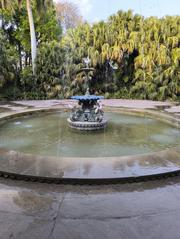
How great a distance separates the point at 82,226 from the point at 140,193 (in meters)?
1.23

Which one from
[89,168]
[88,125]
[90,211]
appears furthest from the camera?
[88,125]

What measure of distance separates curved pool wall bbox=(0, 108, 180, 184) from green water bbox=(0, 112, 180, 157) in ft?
4.09

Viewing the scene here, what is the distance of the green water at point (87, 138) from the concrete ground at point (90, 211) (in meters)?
2.11

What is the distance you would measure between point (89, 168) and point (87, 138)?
329 cm

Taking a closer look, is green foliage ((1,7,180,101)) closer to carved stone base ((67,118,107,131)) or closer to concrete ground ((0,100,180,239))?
carved stone base ((67,118,107,131))

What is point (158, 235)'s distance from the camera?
3059 mm

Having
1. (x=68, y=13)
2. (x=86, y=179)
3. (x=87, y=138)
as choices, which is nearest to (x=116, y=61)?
(x=87, y=138)

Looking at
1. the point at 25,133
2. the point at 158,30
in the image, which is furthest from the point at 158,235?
the point at 158,30

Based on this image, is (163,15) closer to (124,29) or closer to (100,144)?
(124,29)

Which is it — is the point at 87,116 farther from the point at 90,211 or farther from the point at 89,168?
the point at 90,211

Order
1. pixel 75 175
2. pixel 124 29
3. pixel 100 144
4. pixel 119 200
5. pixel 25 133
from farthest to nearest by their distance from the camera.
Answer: pixel 124 29, pixel 25 133, pixel 100 144, pixel 75 175, pixel 119 200

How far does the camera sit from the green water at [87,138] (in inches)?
264

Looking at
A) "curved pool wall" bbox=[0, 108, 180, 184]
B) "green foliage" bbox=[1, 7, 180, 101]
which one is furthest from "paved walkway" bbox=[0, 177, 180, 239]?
"green foliage" bbox=[1, 7, 180, 101]

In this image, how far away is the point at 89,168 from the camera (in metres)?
4.71
